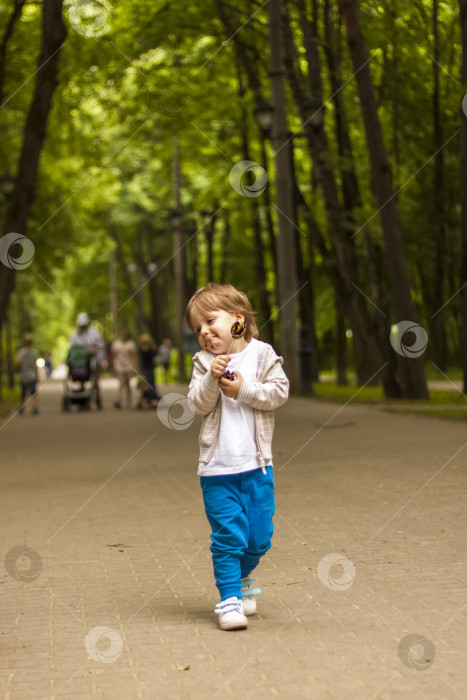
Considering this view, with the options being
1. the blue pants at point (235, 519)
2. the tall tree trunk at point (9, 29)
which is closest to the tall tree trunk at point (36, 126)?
the tall tree trunk at point (9, 29)

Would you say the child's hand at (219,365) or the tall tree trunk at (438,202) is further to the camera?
the tall tree trunk at (438,202)

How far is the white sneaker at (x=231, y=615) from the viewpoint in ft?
16.6

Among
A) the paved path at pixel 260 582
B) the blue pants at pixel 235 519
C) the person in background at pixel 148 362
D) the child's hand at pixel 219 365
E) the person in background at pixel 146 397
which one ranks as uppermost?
the child's hand at pixel 219 365

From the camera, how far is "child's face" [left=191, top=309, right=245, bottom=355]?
5.29 metres

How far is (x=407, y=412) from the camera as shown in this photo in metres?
18.1

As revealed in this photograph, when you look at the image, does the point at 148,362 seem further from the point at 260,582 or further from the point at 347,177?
the point at 260,582

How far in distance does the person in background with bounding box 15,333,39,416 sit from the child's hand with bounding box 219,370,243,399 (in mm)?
19684

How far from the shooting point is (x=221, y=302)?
5277 millimetres

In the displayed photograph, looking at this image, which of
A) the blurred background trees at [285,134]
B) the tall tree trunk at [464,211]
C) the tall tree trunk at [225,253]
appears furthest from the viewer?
the tall tree trunk at [225,253]

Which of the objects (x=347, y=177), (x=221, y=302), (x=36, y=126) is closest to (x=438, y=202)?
(x=347, y=177)

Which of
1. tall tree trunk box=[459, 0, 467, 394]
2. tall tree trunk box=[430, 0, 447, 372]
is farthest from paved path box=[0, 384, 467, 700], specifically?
tall tree trunk box=[430, 0, 447, 372]

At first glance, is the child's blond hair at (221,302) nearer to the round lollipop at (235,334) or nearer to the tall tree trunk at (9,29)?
the round lollipop at (235,334)

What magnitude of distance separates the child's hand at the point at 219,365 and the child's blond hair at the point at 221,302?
22 cm

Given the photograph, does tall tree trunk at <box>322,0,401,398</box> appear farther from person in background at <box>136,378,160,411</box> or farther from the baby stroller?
the baby stroller
